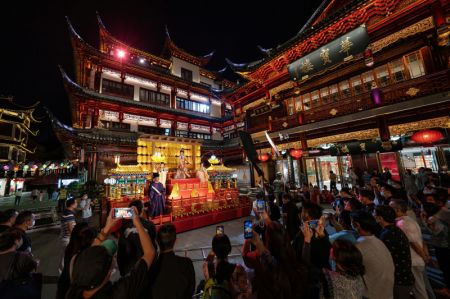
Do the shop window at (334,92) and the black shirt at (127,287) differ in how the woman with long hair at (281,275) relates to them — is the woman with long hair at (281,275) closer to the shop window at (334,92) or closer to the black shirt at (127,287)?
the black shirt at (127,287)

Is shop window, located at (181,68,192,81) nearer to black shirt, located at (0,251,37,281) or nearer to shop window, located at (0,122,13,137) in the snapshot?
black shirt, located at (0,251,37,281)

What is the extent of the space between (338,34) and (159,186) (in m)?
11.4

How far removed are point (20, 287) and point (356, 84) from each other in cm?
1358

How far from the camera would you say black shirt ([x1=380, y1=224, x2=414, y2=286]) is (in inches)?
82.7

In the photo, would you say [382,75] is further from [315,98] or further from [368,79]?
[315,98]

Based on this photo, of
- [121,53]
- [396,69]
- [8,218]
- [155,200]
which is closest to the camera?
[8,218]

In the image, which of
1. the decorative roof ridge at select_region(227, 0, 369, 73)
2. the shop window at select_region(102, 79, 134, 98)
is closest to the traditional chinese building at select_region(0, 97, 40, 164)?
the shop window at select_region(102, 79, 134, 98)

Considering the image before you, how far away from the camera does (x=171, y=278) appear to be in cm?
165

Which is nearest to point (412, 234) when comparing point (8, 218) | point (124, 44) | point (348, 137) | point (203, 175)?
point (8, 218)

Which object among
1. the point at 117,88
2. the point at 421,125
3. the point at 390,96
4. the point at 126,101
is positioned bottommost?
the point at 421,125

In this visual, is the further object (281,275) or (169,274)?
(169,274)

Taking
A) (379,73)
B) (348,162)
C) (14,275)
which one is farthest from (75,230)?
(348,162)

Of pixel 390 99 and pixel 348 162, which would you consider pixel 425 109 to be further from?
pixel 348 162

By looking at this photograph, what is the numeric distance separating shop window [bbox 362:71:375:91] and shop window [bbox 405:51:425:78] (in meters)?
1.39
